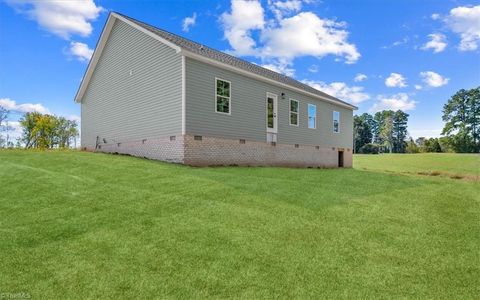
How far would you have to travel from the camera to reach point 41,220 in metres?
5.57

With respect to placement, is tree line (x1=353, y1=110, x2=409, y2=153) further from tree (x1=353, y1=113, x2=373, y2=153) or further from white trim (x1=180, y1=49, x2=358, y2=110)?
white trim (x1=180, y1=49, x2=358, y2=110)

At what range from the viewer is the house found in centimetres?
1275

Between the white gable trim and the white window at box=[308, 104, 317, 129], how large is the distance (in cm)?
992

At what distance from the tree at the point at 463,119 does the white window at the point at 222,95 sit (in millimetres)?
64812

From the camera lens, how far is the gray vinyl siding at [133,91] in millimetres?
13047

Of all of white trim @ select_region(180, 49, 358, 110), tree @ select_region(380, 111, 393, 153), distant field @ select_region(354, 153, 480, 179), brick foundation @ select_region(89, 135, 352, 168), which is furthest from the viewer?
tree @ select_region(380, 111, 393, 153)

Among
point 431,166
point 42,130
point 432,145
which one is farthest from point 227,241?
Result: point 432,145

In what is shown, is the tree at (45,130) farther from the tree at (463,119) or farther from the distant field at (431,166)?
the tree at (463,119)

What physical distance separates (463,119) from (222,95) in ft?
239

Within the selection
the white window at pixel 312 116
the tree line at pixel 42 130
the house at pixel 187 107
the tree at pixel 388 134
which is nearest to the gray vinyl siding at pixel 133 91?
the house at pixel 187 107

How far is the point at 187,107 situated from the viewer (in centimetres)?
1241

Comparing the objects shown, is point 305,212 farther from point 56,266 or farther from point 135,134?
point 135,134

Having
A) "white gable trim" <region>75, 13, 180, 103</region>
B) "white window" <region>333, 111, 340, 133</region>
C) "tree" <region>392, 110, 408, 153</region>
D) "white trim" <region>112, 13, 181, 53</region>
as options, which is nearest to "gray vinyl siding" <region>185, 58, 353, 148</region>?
"white trim" <region>112, 13, 181, 53</region>

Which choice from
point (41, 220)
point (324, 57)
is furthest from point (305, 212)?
point (324, 57)
